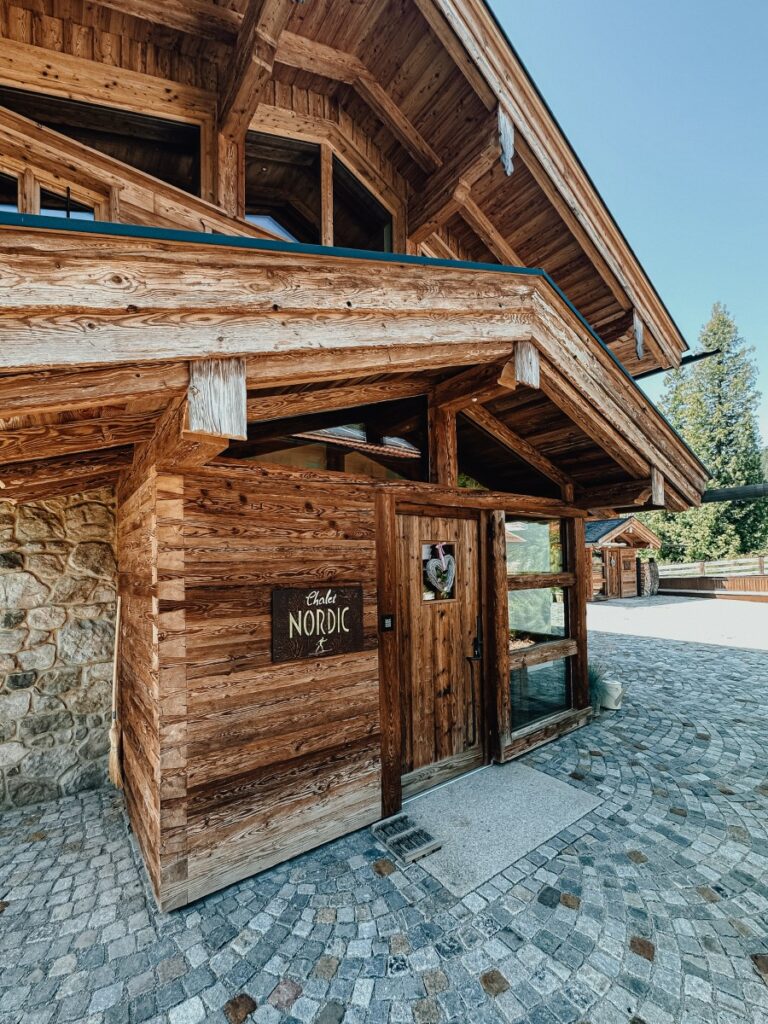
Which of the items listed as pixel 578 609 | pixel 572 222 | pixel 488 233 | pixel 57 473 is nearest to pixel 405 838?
pixel 578 609

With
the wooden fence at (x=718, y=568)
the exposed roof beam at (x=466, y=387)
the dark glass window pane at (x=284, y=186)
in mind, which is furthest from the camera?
the wooden fence at (x=718, y=568)

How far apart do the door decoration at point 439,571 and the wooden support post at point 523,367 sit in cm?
169

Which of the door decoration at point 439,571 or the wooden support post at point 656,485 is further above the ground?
the wooden support post at point 656,485

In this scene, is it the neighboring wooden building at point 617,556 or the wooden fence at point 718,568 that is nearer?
the neighboring wooden building at point 617,556

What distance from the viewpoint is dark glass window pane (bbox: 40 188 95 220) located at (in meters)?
3.12

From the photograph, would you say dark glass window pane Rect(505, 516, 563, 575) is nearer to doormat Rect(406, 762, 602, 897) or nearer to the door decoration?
the door decoration

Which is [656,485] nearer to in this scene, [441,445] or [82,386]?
[441,445]

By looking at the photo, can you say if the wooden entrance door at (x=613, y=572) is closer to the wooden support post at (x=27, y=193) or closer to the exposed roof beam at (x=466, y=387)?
the exposed roof beam at (x=466, y=387)

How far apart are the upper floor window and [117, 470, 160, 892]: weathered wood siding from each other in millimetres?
2891

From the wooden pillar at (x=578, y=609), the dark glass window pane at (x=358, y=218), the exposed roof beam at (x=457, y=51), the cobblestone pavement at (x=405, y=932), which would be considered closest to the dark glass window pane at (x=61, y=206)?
the dark glass window pane at (x=358, y=218)

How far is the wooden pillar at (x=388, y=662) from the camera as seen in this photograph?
3529 mm

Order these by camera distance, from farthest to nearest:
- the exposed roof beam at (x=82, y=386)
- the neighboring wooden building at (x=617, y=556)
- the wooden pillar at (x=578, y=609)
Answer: the neighboring wooden building at (x=617, y=556) < the wooden pillar at (x=578, y=609) < the exposed roof beam at (x=82, y=386)

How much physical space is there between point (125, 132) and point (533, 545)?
A: 5381 mm

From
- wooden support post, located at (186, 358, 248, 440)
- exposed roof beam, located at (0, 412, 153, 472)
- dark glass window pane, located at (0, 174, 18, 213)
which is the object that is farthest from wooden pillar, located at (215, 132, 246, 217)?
wooden support post, located at (186, 358, 248, 440)
